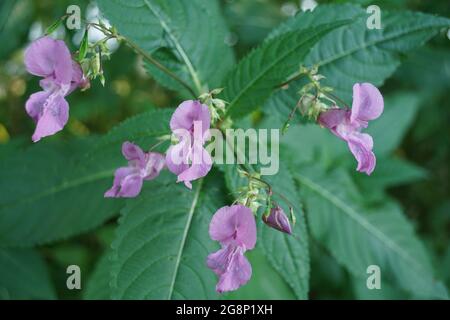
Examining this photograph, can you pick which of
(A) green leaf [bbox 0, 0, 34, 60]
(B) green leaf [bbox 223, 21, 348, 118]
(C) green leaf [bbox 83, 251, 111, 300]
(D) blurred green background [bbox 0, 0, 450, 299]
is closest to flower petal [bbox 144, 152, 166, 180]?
(B) green leaf [bbox 223, 21, 348, 118]

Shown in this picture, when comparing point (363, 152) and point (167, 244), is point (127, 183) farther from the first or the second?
point (363, 152)

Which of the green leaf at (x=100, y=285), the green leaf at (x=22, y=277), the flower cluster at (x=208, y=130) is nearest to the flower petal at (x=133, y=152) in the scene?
the flower cluster at (x=208, y=130)

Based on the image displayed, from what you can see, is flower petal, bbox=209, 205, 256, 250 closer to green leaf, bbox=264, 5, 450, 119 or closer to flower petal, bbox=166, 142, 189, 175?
flower petal, bbox=166, 142, 189, 175

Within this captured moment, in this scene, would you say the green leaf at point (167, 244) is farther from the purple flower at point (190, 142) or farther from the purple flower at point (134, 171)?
the purple flower at point (190, 142)

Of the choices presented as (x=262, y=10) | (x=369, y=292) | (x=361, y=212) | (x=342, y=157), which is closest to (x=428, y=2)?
(x=262, y=10)

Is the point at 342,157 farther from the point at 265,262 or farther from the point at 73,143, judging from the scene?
the point at 73,143

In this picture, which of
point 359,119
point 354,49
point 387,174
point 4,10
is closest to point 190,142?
point 359,119
